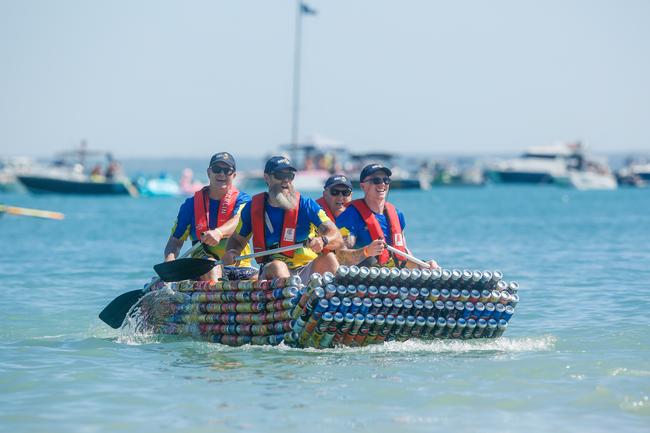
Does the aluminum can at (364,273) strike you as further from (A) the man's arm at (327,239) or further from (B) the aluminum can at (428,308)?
(B) the aluminum can at (428,308)

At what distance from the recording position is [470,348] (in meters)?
11.3

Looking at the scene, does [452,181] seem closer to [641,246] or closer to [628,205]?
[628,205]

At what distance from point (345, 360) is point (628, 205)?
4725cm

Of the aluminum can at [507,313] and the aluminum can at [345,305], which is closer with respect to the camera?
the aluminum can at [345,305]

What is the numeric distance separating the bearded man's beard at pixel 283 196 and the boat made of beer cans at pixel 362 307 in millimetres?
795

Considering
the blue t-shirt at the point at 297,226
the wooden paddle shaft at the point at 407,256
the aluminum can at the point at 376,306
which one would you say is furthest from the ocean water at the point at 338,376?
A: the blue t-shirt at the point at 297,226

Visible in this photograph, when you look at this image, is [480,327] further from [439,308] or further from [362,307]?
[362,307]

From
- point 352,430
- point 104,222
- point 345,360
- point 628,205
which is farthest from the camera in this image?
point 628,205

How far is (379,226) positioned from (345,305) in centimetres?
137

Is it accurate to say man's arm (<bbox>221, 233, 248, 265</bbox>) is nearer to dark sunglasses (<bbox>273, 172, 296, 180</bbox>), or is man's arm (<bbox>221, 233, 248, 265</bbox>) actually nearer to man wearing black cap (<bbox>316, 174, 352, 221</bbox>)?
dark sunglasses (<bbox>273, 172, 296, 180</bbox>)

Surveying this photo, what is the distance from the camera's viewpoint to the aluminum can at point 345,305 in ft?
34.7

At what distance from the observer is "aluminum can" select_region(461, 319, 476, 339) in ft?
36.2

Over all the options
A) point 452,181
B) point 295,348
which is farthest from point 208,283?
point 452,181

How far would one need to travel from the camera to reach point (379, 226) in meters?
11.7
